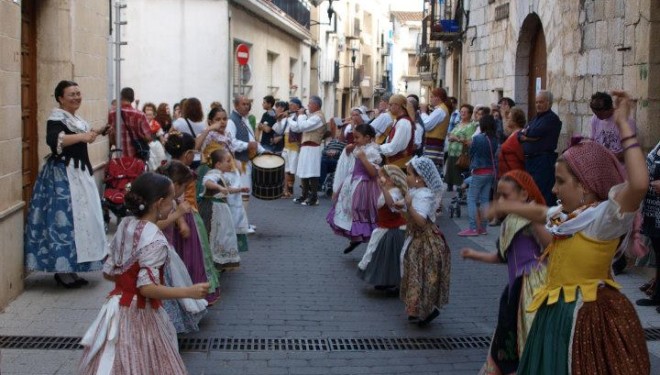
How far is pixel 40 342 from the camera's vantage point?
670 centimetres

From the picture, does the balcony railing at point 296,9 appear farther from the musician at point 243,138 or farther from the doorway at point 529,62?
the musician at point 243,138

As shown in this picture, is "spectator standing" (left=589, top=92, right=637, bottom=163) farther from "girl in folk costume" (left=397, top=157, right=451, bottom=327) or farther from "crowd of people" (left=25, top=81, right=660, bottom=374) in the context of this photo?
"girl in folk costume" (left=397, top=157, right=451, bottom=327)

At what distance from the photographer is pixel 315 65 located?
41.9 metres

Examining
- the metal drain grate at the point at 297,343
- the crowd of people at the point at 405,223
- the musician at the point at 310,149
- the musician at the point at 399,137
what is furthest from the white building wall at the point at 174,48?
the metal drain grate at the point at 297,343

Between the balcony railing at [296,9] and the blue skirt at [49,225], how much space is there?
2055 cm

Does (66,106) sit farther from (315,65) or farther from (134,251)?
(315,65)

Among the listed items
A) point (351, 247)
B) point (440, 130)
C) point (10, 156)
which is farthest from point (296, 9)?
point (10, 156)

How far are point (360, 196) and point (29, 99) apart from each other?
3597 millimetres

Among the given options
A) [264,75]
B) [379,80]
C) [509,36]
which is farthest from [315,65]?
[379,80]

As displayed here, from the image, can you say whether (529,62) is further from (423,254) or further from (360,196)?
(423,254)

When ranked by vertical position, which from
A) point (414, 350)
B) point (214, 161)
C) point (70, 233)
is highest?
point (214, 161)

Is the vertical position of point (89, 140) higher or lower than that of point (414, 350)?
higher

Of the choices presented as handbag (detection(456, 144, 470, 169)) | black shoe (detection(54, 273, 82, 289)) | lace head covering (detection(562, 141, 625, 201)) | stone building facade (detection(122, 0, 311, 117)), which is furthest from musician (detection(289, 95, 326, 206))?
lace head covering (detection(562, 141, 625, 201))

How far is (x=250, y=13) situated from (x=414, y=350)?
20349mm
